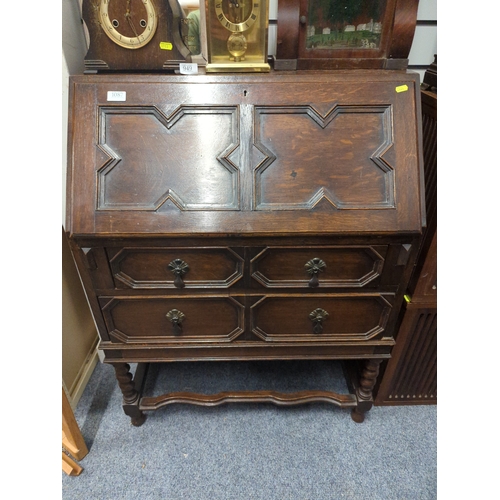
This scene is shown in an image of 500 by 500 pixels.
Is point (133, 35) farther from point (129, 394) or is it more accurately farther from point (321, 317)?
point (129, 394)

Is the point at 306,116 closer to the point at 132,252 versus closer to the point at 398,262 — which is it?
the point at 398,262

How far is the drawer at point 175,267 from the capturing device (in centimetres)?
101

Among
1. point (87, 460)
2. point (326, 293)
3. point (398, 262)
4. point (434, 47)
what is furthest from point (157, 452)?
point (434, 47)

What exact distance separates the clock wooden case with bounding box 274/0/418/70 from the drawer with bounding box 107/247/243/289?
66 cm

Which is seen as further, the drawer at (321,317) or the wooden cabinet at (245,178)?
the drawer at (321,317)

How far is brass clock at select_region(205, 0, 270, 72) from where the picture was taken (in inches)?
40.2

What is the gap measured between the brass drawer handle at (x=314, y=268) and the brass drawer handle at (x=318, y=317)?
0.13 meters

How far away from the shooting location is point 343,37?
3.57 feet

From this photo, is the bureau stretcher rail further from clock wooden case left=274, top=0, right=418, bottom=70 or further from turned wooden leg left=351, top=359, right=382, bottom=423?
clock wooden case left=274, top=0, right=418, bottom=70

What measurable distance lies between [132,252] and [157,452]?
2.90ft

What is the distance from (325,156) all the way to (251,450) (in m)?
1.17

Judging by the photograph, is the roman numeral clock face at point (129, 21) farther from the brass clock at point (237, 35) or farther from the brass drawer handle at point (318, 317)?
the brass drawer handle at point (318, 317)

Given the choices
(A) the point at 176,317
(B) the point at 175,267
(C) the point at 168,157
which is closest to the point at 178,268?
(B) the point at 175,267

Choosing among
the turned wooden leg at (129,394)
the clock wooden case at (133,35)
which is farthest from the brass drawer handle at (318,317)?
the clock wooden case at (133,35)
